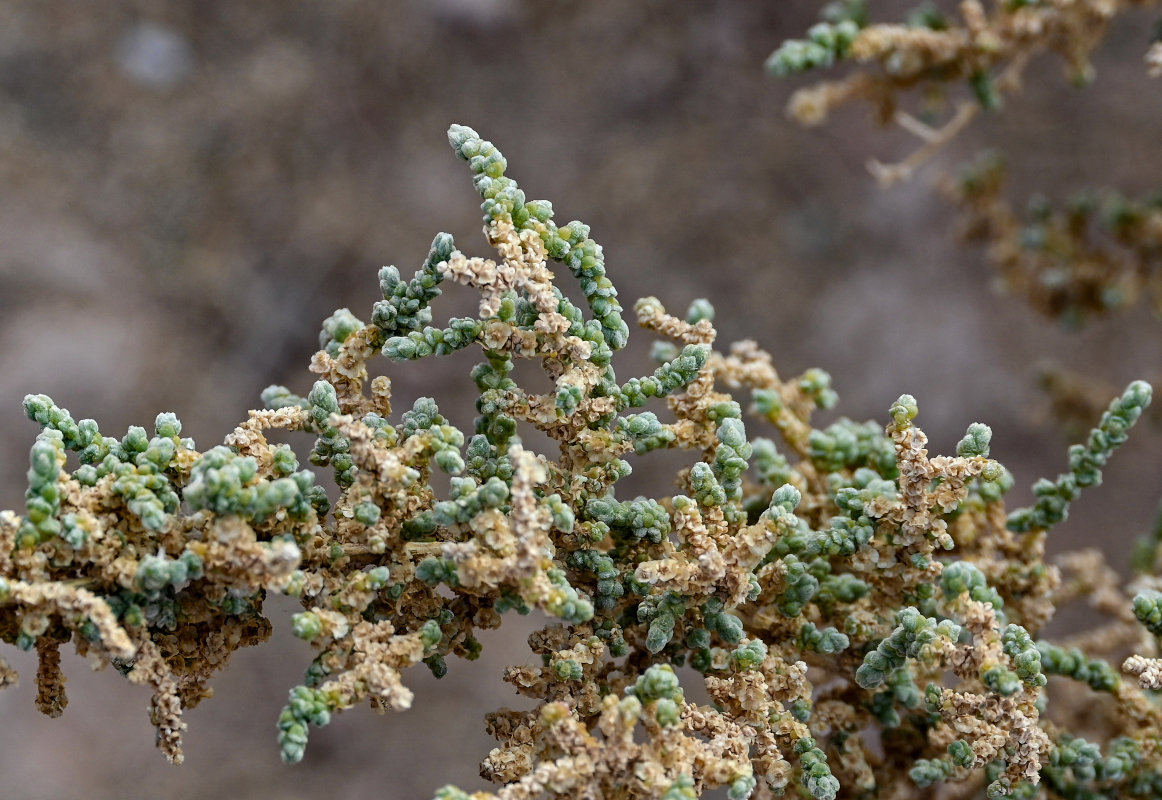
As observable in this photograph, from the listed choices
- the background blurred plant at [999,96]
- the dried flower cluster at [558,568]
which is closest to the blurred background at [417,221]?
the background blurred plant at [999,96]

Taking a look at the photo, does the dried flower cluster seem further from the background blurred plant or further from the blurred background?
the blurred background

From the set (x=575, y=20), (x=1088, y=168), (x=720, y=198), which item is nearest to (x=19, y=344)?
(x=575, y=20)

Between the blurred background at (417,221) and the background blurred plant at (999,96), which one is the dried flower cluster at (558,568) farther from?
the blurred background at (417,221)

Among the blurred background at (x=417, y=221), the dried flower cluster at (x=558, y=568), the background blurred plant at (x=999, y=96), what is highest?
the blurred background at (x=417, y=221)

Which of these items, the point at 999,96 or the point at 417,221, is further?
the point at 417,221

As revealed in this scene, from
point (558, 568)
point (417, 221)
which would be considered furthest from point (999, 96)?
point (417, 221)

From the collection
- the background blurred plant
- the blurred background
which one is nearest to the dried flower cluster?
the background blurred plant

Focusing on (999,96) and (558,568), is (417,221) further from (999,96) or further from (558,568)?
(558,568)
